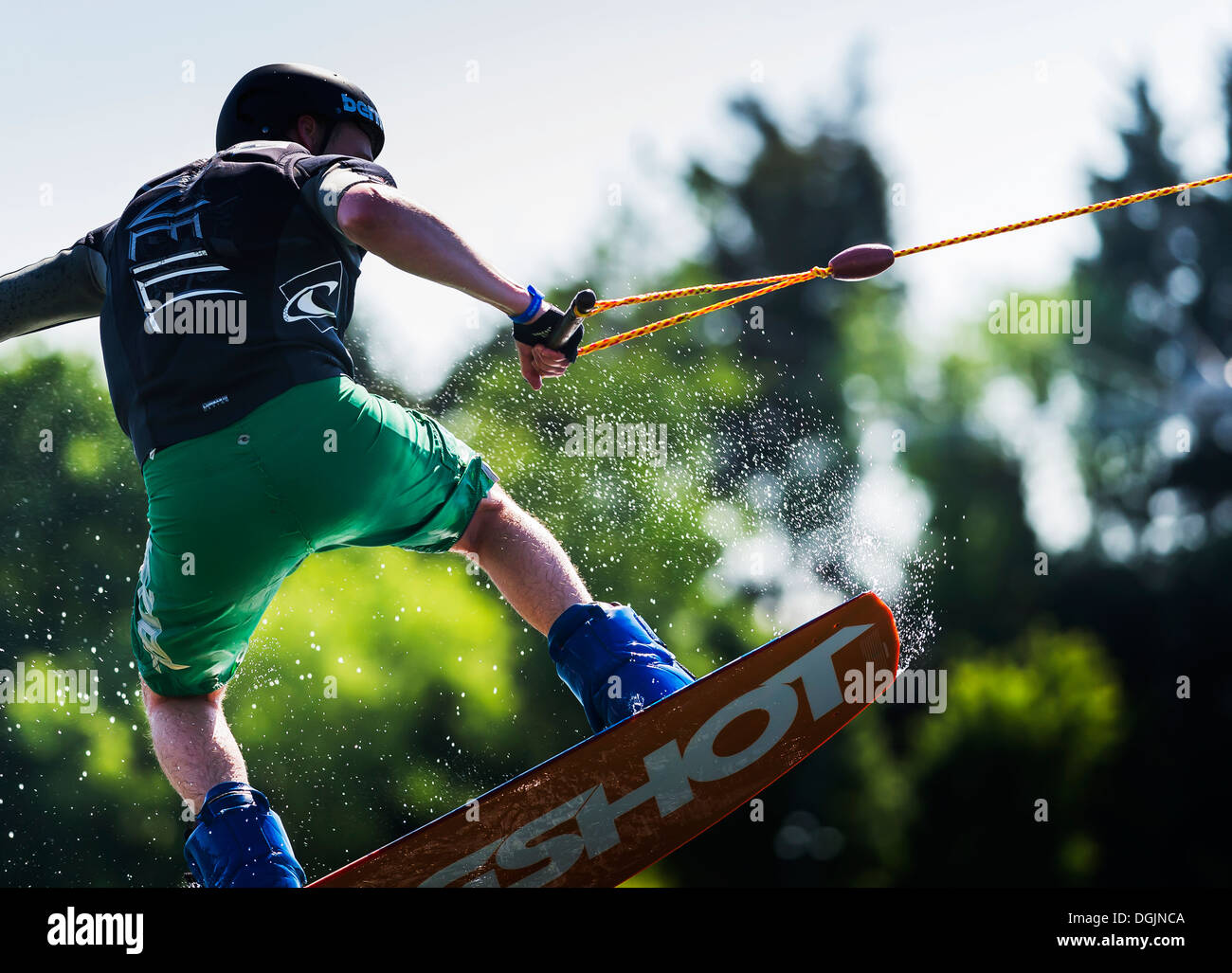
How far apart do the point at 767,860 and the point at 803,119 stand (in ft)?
49.7

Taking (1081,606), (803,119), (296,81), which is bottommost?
(1081,606)

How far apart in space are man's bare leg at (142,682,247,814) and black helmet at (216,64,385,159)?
55.2 inches

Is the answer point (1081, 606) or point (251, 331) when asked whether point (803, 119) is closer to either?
point (1081, 606)

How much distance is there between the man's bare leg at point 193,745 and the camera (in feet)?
9.30

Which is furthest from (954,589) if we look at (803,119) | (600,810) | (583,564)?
(600,810)

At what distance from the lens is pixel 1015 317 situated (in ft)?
88.1

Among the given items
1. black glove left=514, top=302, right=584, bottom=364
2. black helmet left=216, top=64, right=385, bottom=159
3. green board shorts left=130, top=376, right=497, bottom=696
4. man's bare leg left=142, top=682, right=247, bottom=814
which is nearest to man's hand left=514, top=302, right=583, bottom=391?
black glove left=514, top=302, right=584, bottom=364

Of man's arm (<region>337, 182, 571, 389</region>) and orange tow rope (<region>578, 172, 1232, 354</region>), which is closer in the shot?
man's arm (<region>337, 182, 571, 389</region>)

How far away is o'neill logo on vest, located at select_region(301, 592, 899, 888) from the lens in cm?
295

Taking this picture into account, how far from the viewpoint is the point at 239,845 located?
8.91 feet

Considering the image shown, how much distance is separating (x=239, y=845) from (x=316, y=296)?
4.04 ft
